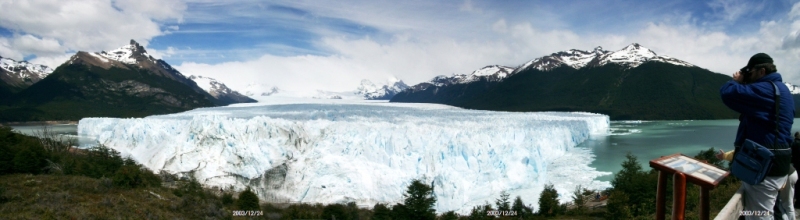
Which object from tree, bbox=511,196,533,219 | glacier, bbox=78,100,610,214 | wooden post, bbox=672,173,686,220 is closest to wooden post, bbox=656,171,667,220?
wooden post, bbox=672,173,686,220

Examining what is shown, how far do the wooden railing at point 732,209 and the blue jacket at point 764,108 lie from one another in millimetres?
296

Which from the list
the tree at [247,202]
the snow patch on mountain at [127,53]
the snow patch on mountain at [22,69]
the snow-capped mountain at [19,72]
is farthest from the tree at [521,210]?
the snow patch on mountain at [22,69]

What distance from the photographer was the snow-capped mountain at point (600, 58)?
94.8 meters

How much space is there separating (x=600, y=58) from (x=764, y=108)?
115592mm

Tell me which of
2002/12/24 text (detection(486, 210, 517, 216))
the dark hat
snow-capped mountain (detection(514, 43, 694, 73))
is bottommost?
2002/12/24 text (detection(486, 210, 517, 216))

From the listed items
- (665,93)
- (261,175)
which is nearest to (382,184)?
(261,175)

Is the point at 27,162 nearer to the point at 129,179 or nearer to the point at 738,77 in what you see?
the point at 129,179

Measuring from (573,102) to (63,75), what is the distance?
101m

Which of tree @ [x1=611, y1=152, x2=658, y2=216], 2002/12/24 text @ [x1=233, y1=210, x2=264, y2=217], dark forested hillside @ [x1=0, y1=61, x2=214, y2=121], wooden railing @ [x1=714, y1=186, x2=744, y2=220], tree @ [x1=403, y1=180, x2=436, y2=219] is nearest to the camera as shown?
wooden railing @ [x1=714, y1=186, x2=744, y2=220]

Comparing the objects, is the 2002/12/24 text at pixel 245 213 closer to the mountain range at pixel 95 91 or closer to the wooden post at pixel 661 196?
the wooden post at pixel 661 196

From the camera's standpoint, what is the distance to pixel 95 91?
7619 cm

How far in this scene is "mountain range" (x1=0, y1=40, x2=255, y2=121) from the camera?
63750 millimetres

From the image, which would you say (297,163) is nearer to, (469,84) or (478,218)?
(478,218)

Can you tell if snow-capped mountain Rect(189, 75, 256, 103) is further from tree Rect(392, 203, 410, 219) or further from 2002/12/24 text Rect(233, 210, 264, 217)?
tree Rect(392, 203, 410, 219)
